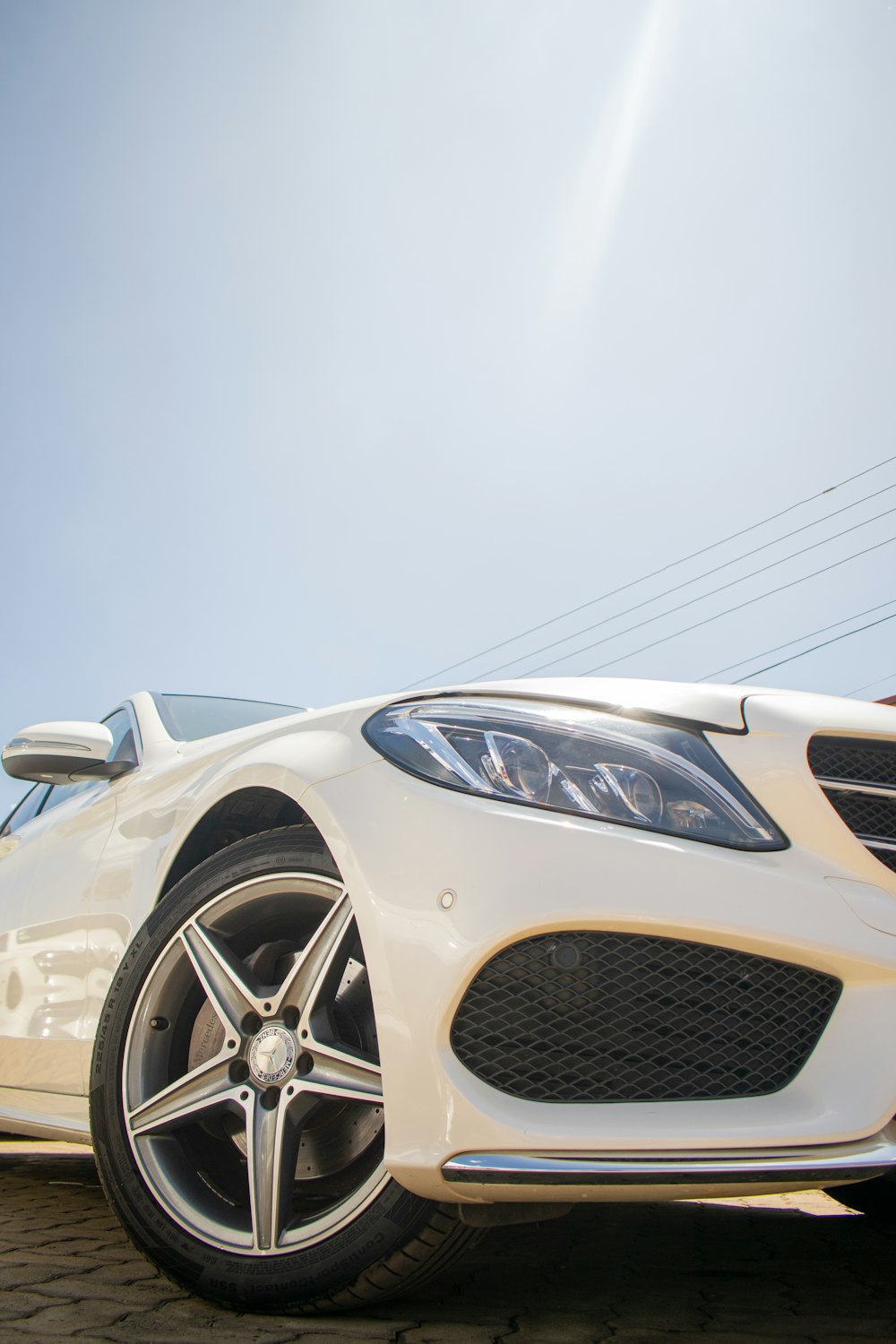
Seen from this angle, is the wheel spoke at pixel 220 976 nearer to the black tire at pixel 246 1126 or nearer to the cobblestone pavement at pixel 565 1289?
the black tire at pixel 246 1126

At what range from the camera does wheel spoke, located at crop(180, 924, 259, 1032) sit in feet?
5.87

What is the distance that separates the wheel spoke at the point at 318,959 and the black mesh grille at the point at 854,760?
2.53ft

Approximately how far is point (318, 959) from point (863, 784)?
2.99 feet

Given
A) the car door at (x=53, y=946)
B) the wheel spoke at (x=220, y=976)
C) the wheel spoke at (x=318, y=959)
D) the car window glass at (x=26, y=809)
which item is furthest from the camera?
the car window glass at (x=26, y=809)

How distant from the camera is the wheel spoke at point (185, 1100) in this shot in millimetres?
1771

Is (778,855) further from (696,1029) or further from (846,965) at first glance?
(696,1029)

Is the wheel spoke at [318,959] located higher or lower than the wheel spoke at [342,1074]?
higher

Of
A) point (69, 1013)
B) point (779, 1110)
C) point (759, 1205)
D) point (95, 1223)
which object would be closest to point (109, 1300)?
point (69, 1013)

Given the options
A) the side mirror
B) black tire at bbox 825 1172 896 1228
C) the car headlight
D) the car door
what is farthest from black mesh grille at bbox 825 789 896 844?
the side mirror

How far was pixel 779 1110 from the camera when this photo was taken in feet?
4.59

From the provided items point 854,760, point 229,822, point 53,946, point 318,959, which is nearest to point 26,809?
point 53,946

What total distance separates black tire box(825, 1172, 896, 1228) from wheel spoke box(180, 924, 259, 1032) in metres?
1.54

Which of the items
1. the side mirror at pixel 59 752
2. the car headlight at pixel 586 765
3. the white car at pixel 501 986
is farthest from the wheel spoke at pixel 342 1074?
the side mirror at pixel 59 752

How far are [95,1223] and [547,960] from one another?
6.24 feet
